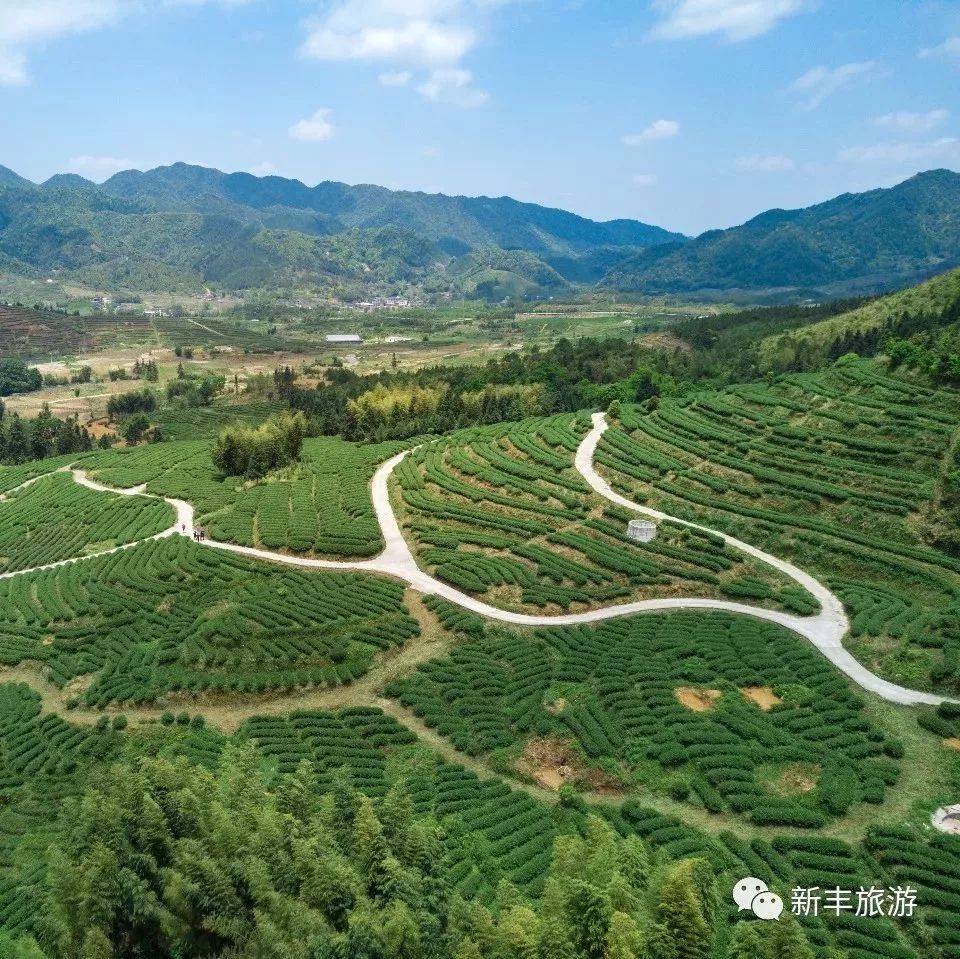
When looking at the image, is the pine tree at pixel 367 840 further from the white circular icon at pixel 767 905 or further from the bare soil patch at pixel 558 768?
the white circular icon at pixel 767 905

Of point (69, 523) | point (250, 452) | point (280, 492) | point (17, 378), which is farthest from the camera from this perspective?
point (17, 378)

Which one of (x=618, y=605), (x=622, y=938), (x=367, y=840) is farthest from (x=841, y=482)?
(x=367, y=840)

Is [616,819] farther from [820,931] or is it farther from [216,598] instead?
[216,598]

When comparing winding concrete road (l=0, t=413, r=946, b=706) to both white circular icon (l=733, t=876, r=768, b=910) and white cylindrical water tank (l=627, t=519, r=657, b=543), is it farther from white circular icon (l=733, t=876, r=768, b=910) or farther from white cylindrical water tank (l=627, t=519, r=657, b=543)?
white circular icon (l=733, t=876, r=768, b=910)

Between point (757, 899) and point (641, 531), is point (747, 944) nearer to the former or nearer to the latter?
point (757, 899)

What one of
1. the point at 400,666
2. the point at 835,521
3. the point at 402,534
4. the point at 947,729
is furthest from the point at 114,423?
the point at 947,729

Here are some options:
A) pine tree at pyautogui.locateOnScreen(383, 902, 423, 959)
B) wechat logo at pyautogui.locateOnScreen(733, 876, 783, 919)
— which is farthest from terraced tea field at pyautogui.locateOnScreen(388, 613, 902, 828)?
pine tree at pyautogui.locateOnScreen(383, 902, 423, 959)
